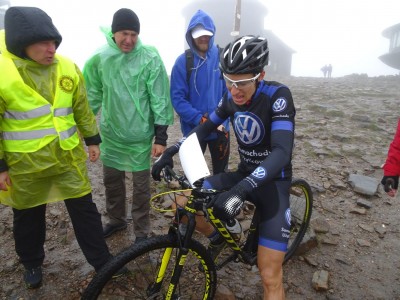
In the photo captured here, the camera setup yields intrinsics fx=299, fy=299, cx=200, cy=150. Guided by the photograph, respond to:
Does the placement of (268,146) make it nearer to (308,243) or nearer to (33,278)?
(308,243)

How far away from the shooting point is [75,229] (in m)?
3.77

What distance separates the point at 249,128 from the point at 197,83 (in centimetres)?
165

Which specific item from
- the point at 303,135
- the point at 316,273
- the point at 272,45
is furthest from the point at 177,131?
the point at 272,45

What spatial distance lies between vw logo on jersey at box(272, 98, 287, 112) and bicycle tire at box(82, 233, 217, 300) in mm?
1628

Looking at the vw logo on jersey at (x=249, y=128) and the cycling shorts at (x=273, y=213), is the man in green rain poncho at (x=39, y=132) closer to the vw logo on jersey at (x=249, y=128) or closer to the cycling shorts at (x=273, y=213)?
the vw logo on jersey at (x=249, y=128)

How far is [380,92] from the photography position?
18.4 m

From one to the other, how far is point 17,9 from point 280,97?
2.82m

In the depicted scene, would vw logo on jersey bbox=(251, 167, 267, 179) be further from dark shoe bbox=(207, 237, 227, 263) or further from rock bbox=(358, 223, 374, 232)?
rock bbox=(358, 223, 374, 232)

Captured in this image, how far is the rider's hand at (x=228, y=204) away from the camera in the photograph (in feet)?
8.23

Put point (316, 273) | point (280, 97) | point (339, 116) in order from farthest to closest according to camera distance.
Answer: point (339, 116)
point (316, 273)
point (280, 97)

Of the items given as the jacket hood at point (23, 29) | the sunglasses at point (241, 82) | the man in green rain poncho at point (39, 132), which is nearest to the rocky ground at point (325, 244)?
the man in green rain poncho at point (39, 132)

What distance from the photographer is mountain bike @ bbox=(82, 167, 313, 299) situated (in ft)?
9.02

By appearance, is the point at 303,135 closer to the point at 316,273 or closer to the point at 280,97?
the point at 316,273

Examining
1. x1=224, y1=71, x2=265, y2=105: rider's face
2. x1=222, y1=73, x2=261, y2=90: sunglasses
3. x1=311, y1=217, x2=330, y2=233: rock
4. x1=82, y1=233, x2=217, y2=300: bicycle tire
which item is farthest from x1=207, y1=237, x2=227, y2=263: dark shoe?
x1=311, y1=217, x2=330, y2=233: rock
